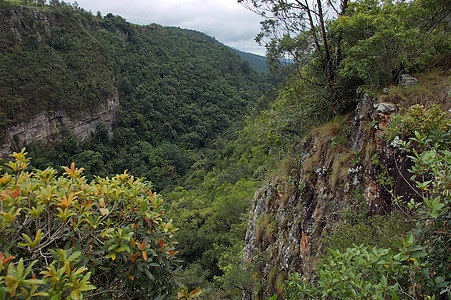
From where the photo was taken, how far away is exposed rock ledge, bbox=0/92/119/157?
92.4 feet

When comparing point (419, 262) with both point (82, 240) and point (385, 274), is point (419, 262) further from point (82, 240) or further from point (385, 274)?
point (82, 240)

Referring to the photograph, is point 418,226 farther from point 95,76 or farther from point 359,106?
point 95,76

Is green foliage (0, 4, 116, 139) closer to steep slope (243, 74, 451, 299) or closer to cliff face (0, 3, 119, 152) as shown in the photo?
cliff face (0, 3, 119, 152)

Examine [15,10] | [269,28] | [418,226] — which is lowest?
[418,226]

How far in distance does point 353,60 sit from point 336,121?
133 centimetres

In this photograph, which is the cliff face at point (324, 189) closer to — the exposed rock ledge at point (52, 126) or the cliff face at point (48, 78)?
the exposed rock ledge at point (52, 126)

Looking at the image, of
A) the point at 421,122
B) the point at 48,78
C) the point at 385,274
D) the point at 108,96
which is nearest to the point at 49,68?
the point at 48,78

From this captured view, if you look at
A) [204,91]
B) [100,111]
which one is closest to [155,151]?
[100,111]

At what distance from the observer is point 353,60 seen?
4738 mm

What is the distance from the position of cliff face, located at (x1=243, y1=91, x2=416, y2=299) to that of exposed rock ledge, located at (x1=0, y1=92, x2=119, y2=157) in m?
28.2

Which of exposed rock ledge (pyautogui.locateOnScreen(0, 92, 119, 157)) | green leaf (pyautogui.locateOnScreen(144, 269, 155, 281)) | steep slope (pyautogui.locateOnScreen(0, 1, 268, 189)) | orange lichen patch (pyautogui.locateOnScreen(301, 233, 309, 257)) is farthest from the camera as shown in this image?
steep slope (pyautogui.locateOnScreen(0, 1, 268, 189))

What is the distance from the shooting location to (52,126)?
32906 millimetres

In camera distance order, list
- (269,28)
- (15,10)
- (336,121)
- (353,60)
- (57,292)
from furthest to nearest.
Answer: (15,10) < (269,28) < (336,121) < (353,60) < (57,292)

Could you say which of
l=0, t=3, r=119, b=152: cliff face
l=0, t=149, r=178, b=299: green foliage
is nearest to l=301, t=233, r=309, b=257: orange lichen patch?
l=0, t=149, r=178, b=299: green foliage
